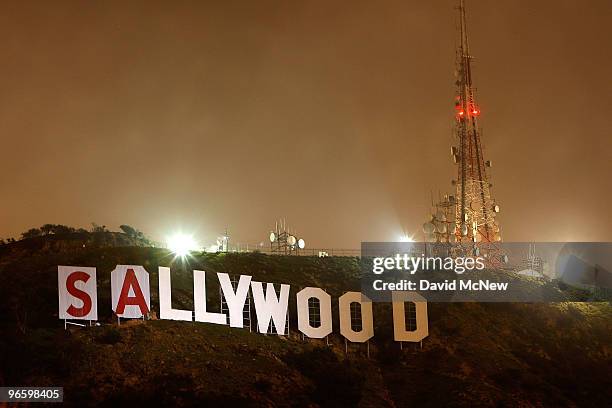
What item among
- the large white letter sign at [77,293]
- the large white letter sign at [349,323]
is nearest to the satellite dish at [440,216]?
the large white letter sign at [349,323]

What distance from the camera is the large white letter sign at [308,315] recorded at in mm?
58094

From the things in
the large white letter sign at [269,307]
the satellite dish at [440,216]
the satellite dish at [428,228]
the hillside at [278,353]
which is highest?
the satellite dish at [440,216]

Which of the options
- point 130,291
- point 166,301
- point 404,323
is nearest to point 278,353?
point 166,301

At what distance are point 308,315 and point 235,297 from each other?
6.31 metres

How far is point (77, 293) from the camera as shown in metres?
52.0

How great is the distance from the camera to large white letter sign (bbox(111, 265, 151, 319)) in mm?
53250

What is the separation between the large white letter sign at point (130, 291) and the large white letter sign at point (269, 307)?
8457mm

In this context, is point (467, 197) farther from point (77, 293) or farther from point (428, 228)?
point (77, 293)

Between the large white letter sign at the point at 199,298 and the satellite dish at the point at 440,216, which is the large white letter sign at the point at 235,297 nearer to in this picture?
the large white letter sign at the point at 199,298

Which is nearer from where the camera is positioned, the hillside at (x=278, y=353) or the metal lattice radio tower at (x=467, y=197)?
the hillside at (x=278, y=353)

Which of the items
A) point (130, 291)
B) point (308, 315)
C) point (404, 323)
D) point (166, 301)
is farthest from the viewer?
point (404, 323)

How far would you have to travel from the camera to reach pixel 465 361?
59.1 m

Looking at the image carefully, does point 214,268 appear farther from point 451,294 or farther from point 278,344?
point 451,294

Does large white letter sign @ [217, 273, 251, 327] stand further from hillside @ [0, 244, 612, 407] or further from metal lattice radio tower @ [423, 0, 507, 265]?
metal lattice radio tower @ [423, 0, 507, 265]
